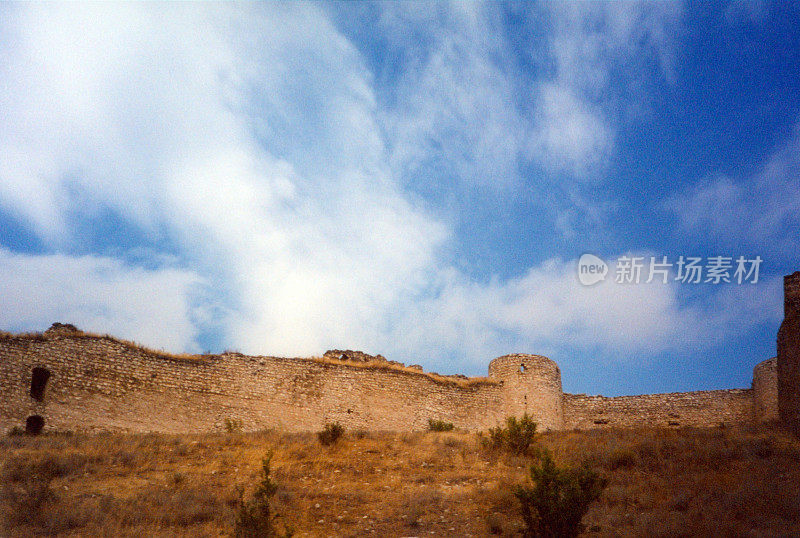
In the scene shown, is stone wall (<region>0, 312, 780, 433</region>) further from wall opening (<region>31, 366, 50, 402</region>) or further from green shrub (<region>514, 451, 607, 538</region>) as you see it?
green shrub (<region>514, 451, 607, 538</region>)

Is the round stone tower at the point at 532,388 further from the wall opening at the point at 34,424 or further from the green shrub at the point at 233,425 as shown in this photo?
the wall opening at the point at 34,424

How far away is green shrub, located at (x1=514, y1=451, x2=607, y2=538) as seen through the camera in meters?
8.06

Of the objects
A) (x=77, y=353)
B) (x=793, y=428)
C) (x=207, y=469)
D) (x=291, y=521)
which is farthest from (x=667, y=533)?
(x=77, y=353)

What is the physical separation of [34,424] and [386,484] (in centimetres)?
1145

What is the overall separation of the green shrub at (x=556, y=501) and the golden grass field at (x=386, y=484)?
0.67 metres

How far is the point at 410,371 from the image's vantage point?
23625 mm

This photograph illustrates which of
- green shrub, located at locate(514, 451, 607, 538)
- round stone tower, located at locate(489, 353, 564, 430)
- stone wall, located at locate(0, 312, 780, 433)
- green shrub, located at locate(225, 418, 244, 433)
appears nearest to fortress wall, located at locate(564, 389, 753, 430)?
stone wall, located at locate(0, 312, 780, 433)

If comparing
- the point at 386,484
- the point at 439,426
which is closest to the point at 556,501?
the point at 386,484

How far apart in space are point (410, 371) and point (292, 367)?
510cm

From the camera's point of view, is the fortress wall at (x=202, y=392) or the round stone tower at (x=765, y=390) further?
the round stone tower at (x=765, y=390)

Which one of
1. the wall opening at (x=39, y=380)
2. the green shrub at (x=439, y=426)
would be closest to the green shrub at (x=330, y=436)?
the green shrub at (x=439, y=426)

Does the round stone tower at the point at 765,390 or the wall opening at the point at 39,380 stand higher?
the round stone tower at the point at 765,390

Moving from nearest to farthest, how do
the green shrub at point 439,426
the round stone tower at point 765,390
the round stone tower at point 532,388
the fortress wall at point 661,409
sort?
the green shrub at point 439,426 < the round stone tower at point 765,390 < the fortress wall at point 661,409 < the round stone tower at point 532,388

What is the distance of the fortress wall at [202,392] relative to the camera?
17188 mm
